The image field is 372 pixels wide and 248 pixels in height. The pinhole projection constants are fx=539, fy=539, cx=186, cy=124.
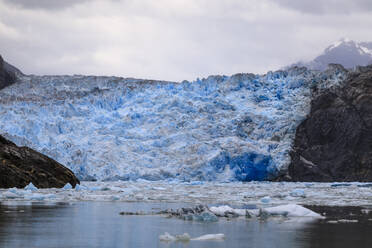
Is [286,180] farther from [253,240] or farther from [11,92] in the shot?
[253,240]

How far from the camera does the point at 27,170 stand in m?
17.5

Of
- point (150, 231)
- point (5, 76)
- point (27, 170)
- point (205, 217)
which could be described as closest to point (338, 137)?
point (27, 170)

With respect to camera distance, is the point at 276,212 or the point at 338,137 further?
the point at 338,137

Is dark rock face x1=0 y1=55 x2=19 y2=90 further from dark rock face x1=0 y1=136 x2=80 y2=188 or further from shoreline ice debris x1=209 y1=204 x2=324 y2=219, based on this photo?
shoreline ice debris x1=209 y1=204 x2=324 y2=219

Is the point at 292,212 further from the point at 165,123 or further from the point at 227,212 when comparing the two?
the point at 165,123

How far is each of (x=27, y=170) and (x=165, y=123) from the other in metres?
14.3

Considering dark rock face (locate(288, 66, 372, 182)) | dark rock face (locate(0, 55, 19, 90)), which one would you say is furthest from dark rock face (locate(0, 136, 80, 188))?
dark rock face (locate(0, 55, 19, 90))

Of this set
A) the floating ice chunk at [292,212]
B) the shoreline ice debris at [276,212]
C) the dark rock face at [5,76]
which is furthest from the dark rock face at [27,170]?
the dark rock face at [5,76]

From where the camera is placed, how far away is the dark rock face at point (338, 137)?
3181 cm

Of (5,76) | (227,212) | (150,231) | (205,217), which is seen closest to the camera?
(150,231)

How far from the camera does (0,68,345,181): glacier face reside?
27.9 metres

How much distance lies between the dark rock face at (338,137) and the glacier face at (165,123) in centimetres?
94

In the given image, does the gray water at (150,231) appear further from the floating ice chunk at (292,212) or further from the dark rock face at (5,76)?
the dark rock face at (5,76)

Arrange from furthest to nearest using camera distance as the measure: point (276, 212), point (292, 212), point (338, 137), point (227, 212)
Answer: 1. point (338, 137)
2. point (292, 212)
3. point (276, 212)
4. point (227, 212)
